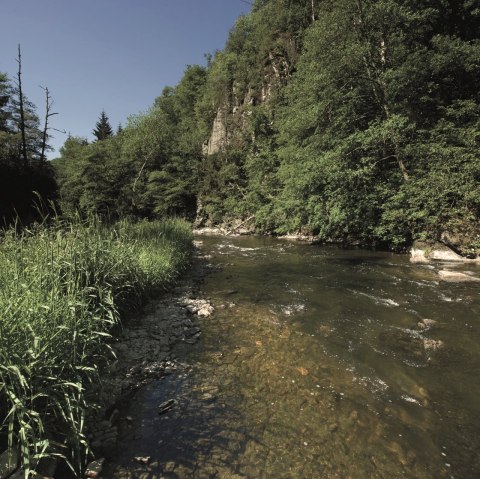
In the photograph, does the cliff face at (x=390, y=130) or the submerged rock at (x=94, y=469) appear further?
the cliff face at (x=390, y=130)

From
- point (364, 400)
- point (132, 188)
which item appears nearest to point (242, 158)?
point (132, 188)

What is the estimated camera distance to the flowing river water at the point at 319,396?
3.23 metres

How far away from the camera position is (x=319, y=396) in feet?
14.2

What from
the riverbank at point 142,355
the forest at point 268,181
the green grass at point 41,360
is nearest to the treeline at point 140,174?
the forest at point 268,181

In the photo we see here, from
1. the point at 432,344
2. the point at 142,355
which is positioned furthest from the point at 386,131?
the point at 142,355

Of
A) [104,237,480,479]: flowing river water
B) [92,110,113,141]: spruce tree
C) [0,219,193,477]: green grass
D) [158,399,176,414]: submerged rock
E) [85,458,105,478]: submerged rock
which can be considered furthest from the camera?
[92,110,113,141]: spruce tree

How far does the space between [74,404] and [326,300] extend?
6573mm

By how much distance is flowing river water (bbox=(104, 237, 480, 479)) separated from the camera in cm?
323

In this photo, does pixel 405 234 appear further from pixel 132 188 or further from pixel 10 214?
pixel 132 188

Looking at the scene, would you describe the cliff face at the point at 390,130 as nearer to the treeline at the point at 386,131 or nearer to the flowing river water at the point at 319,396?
the treeline at the point at 386,131

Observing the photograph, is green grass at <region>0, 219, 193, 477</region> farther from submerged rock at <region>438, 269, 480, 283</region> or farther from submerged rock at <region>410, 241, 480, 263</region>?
submerged rock at <region>410, 241, 480, 263</region>

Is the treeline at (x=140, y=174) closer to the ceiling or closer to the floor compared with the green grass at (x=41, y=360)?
closer to the ceiling

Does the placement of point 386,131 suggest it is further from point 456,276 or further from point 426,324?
point 426,324

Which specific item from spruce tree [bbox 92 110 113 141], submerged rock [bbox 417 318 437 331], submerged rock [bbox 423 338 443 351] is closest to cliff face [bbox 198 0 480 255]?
submerged rock [bbox 417 318 437 331]
